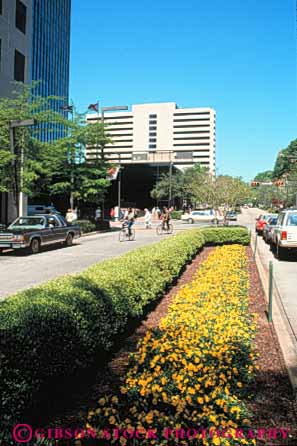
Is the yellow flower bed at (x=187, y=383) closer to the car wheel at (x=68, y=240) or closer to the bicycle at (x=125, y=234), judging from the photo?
the car wheel at (x=68, y=240)

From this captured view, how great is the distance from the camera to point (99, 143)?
89.1 ft

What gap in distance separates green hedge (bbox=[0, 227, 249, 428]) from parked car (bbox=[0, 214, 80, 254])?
9.19m

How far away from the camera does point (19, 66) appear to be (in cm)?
2789

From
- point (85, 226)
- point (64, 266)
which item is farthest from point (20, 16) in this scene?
point (64, 266)

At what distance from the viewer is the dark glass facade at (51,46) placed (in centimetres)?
6869

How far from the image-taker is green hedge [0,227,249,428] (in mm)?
3141

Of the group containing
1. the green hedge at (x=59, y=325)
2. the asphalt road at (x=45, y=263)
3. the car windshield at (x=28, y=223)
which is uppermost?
the car windshield at (x=28, y=223)

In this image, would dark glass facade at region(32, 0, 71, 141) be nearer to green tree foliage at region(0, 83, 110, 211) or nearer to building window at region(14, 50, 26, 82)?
building window at region(14, 50, 26, 82)

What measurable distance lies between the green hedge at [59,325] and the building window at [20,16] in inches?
1027

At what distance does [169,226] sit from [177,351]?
76.9 feet

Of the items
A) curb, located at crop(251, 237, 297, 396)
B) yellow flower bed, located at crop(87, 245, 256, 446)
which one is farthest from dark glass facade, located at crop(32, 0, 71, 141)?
yellow flower bed, located at crop(87, 245, 256, 446)

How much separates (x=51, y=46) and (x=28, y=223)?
Result: 66.0 metres

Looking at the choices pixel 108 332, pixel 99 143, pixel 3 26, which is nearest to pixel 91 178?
pixel 99 143

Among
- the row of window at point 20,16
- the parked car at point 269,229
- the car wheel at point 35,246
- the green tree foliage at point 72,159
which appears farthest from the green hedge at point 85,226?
the row of window at point 20,16
